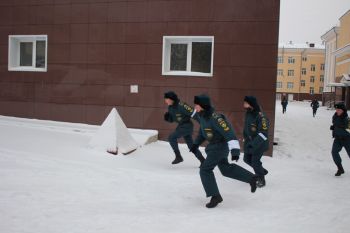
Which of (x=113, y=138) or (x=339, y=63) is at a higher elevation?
(x=339, y=63)

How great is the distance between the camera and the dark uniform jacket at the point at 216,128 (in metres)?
5.53

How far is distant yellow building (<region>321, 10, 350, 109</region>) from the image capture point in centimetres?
4188

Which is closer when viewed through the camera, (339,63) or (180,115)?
(180,115)

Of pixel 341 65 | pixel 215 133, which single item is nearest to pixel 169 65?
pixel 215 133

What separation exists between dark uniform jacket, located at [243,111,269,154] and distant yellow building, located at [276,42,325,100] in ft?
264

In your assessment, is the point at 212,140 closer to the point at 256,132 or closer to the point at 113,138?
the point at 256,132

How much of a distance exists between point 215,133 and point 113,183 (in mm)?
2118

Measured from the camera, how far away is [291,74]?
85188mm

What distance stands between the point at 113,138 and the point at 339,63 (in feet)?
161

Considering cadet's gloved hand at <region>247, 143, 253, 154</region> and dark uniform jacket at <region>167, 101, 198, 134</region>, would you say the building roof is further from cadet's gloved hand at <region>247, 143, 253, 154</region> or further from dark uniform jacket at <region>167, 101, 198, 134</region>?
cadet's gloved hand at <region>247, 143, 253, 154</region>

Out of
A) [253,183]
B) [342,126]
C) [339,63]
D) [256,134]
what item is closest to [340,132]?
[342,126]

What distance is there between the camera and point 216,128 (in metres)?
5.59

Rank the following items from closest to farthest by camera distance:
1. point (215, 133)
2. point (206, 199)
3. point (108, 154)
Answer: point (215, 133) → point (206, 199) → point (108, 154)

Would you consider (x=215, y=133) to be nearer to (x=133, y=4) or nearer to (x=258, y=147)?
(x=258, y=147)
